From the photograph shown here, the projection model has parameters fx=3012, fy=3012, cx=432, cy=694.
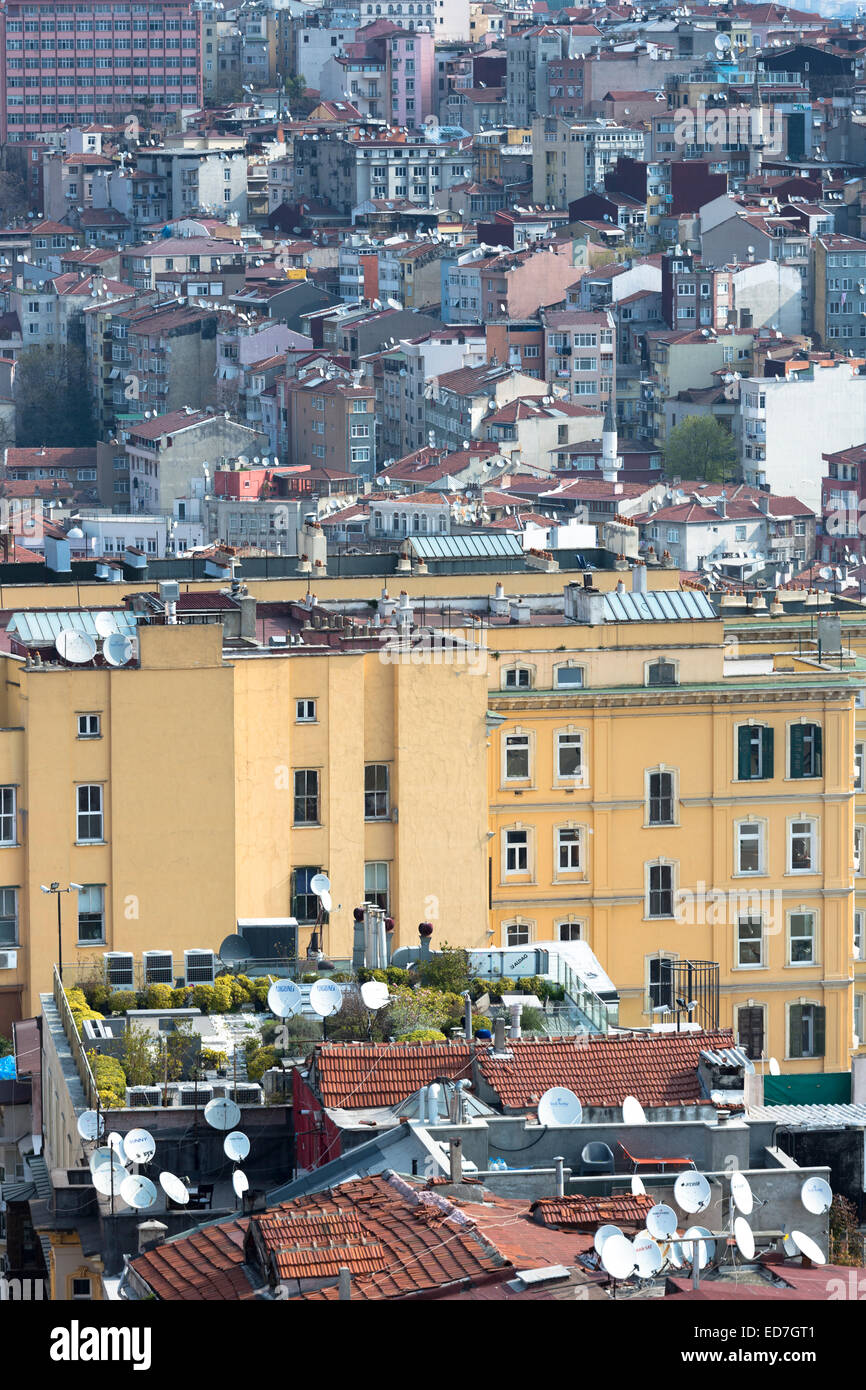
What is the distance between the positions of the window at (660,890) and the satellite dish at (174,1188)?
41.1 feet

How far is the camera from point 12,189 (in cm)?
14412

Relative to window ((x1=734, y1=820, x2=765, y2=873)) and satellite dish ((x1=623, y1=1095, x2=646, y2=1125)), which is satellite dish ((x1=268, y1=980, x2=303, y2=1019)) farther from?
window ((x1=734, y1=820, x2=765, y2=873))

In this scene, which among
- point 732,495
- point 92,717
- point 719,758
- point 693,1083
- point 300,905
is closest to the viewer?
point 693,1083

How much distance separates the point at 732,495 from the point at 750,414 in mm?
8657

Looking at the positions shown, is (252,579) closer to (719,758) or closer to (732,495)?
(719,758)

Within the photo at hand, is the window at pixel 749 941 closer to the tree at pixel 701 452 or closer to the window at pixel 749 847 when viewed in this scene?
the window at pixel 749 847

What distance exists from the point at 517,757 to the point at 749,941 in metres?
2.56

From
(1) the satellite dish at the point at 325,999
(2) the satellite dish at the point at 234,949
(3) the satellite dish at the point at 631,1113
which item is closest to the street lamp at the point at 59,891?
(2) the satellite dish at the point at 234,949

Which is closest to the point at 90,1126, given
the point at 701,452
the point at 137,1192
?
the point at 137,1192

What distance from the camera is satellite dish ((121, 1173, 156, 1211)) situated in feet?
44.3

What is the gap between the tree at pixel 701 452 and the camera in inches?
3634

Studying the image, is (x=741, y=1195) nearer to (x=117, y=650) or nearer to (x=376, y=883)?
(x=117, y=650)

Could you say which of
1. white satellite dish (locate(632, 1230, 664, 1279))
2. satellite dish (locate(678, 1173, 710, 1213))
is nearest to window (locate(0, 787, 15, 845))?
satellite dish (locate(678, 1173, 710, 1213))
